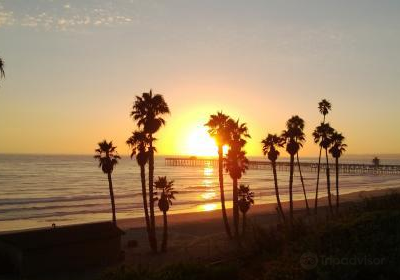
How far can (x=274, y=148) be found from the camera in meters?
50.1

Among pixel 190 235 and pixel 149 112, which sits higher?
pixel 149 112

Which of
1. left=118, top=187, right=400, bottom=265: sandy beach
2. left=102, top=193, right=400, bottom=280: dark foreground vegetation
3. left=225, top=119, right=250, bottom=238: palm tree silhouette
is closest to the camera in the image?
left=102, top=193, right=400, bottom=280: dark foreground vegetation

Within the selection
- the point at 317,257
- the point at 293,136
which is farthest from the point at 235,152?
the point at 317,257

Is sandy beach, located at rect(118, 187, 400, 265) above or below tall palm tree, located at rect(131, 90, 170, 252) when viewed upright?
below

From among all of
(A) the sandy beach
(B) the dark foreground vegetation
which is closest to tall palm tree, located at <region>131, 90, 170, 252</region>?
(A) the sandy beach

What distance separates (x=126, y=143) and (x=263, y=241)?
69.1ft

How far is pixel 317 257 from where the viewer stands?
44.0 ft

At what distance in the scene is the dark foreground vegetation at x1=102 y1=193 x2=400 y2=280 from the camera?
12516mm

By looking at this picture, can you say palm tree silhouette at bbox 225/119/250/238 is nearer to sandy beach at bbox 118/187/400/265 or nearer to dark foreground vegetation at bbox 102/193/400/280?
sandy beach at bbox 118/187/400/265

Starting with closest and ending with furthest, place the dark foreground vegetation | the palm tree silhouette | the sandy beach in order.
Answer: the dark foreground vegetation → the sandy beach → the palm tree silhouette

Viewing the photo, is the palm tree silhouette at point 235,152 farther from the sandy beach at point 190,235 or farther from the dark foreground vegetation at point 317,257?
the dark foreground vegetation at point 317,257

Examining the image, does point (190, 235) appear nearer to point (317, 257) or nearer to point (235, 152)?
point (235, 152)

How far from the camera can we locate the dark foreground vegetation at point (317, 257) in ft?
41.1

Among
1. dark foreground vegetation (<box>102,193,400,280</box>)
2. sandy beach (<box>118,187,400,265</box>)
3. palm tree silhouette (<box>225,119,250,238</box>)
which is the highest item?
palm tree silhouette (<box>225,119,250,238</box>)
